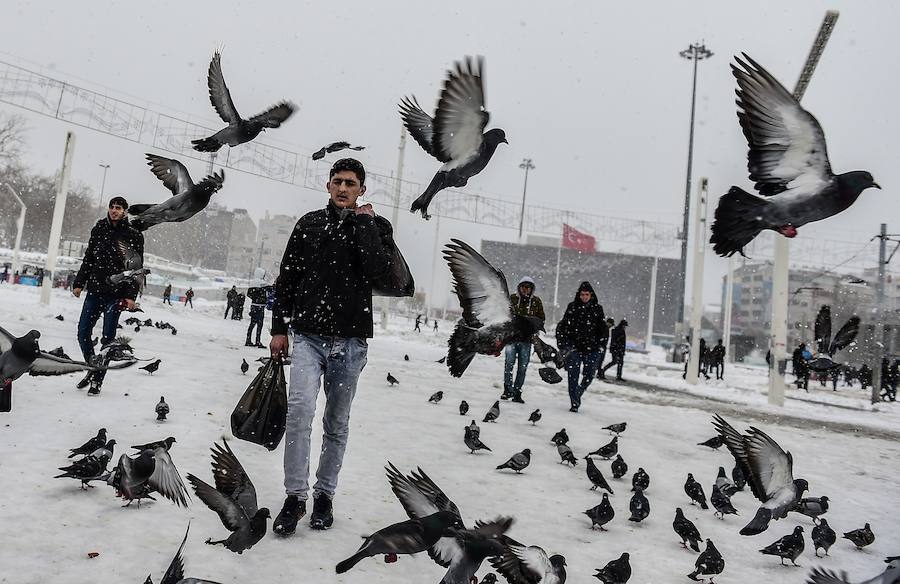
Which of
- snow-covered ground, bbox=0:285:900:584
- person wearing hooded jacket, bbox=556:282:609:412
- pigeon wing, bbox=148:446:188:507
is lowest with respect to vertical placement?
snow-covered ground, bbox=0:285:900:584

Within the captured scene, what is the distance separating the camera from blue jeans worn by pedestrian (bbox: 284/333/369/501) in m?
3.08

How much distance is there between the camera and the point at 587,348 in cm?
832

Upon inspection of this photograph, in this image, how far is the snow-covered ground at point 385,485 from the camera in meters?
2.63

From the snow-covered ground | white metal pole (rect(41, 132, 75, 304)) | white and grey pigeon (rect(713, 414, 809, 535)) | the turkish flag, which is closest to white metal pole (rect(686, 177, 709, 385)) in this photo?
the snow-covered ground

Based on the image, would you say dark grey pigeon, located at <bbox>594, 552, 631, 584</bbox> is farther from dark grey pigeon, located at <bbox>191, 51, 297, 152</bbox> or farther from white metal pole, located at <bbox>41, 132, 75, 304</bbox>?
white metal pole, located at <bbox>41, 132, 75, 304</bbox>

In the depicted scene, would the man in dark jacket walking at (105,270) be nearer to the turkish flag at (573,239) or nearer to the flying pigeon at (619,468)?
the flying pigeon at (619,468)

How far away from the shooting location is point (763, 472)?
340 cm

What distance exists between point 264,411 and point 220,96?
2.81m

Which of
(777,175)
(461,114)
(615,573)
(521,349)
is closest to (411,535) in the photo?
(615,573)

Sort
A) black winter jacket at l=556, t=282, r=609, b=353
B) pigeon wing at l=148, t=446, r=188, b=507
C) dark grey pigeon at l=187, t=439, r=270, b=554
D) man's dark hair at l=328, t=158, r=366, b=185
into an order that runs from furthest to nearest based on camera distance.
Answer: black winter jacket at l=556, t=282, r=609, b=353 → man's dark hair at l=328, t=158, r=366, b=185 → pigeon wing at l=148, t=446, r=188, b=507 → dark grey pigeon at l=187, t=439, r=270, b=554

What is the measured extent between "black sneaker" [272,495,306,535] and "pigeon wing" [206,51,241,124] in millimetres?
3032

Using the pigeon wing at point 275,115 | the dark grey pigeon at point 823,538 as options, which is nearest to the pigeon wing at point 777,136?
the dark grey pigeon at point 823,538

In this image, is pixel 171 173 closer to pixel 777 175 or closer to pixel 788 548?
pixel 777 175

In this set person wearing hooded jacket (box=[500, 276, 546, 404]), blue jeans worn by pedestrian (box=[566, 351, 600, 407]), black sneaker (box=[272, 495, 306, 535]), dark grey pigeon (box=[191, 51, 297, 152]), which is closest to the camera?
black sneaker (box=[272, 495, 306, 535])
